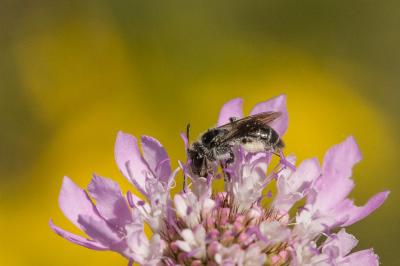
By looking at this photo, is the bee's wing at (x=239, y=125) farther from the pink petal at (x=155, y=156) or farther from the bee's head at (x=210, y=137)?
the pink petal at (x=155, y=156)

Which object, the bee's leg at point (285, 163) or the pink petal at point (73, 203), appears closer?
the pink petal at point (73, 203)

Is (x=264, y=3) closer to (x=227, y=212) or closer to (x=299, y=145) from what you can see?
(x=299, y=145)

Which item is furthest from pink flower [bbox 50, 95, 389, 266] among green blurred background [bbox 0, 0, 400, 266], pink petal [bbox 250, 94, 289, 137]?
green blurred background [bbox 0, 0, 400, 266]

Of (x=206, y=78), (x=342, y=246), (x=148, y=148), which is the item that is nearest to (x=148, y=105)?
(x=206, y=78)

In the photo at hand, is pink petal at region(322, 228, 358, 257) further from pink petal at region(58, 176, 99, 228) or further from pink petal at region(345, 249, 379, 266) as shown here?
pink petal at region(58, 176, 99, 228)

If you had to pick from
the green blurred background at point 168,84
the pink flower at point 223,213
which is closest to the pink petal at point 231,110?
the pink flower at point 223,213
